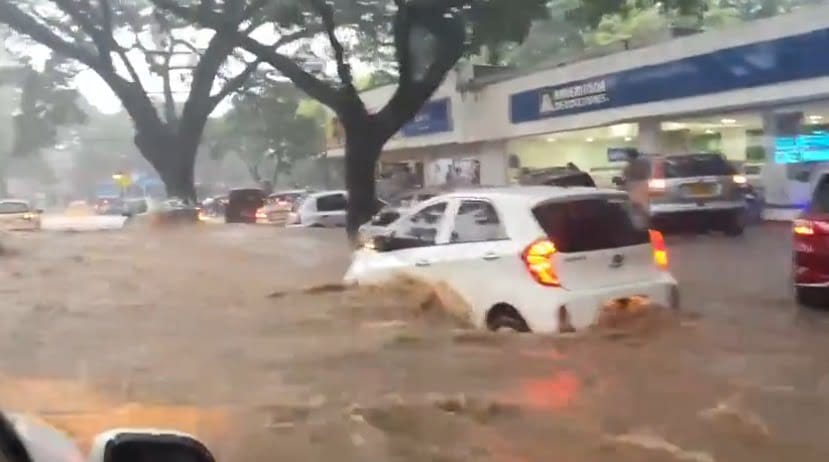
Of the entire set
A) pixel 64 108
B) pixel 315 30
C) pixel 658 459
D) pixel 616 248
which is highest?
pixel 315 30

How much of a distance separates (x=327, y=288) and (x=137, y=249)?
509 centimetres

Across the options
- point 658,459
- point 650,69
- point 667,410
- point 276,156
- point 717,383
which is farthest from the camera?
point 276,156

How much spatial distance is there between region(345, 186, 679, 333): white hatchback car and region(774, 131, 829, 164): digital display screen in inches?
370

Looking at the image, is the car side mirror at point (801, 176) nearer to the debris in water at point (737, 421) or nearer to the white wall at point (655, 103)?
the white wall at point (655, 103)

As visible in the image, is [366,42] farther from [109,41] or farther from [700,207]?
[700,207]

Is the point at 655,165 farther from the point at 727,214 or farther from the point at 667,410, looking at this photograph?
the point at 667,410

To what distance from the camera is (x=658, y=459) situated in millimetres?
4637

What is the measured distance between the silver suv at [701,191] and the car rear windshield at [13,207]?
7.14 meters

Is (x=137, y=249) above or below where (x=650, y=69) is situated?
below

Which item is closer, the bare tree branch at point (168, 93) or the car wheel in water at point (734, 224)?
the car wheel in water at point (734, 224)

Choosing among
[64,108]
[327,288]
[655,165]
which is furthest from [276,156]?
[327,288]

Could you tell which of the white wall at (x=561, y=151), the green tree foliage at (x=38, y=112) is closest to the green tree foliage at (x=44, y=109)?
the green tree foliage at (x=38, y=112)

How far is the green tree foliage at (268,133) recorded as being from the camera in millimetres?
15969

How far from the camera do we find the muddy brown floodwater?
4844mm
